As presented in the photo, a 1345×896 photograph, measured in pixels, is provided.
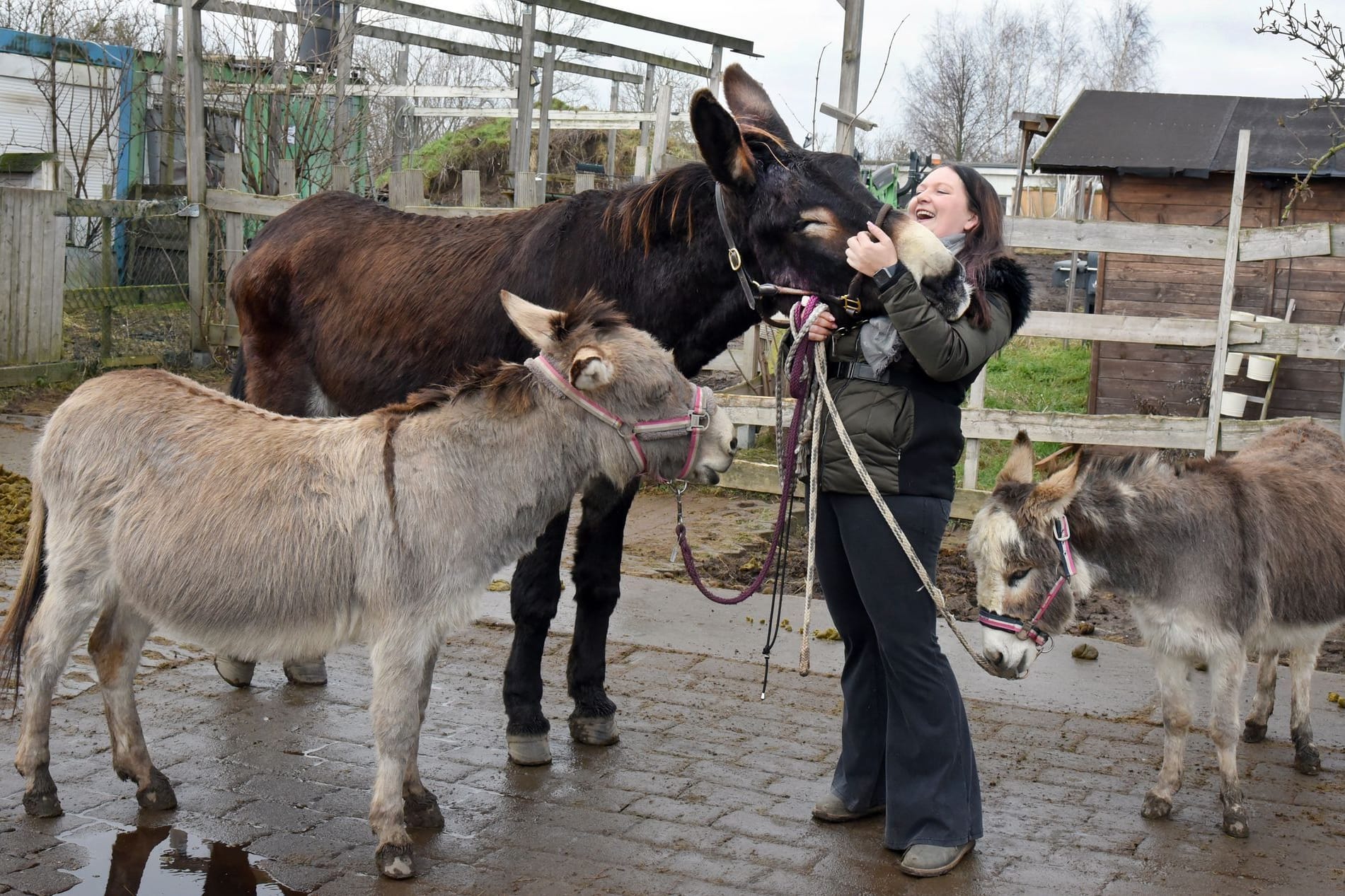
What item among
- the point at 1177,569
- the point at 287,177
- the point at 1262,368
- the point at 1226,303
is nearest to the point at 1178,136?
the point at 1262,368

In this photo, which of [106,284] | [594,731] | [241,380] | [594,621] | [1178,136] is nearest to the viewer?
[594,731]

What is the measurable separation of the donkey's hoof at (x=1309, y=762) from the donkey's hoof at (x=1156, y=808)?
895 mm

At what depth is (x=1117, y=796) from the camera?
179 inches

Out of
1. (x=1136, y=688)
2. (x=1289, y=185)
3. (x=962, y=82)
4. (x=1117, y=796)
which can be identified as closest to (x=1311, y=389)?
(x=1289, y=185)

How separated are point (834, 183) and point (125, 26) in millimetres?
16987

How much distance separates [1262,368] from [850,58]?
6.87 metres

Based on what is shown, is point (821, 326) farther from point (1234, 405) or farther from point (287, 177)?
point (1234, 405)

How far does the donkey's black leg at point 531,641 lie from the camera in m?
4.68

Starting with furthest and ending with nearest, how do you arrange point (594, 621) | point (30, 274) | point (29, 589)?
point (30, 274), point (594, 621), point (29, 589)

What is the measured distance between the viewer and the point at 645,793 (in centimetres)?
445

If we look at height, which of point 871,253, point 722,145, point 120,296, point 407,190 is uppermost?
point 407,190

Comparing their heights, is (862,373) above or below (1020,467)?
above

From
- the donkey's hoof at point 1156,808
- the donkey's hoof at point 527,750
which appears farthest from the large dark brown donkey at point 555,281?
the donkey's hoof at point 1156,808

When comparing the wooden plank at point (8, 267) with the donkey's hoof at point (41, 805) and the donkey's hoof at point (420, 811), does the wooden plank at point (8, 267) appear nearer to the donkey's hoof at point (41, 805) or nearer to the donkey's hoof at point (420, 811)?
the donkey's hoof at point (41, 805)
